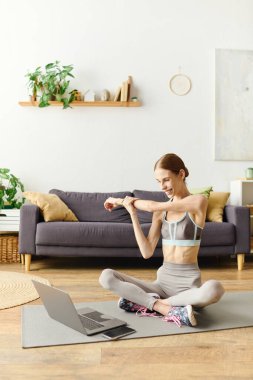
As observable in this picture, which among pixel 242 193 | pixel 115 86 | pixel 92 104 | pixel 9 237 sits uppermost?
pixel 115 86

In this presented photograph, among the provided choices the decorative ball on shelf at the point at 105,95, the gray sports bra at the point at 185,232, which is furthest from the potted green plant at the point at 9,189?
the gray sports bra at the point at 185,232

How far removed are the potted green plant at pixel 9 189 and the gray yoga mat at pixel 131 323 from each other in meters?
2.21

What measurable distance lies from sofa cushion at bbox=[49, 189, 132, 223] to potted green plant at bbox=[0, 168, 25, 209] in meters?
0.42

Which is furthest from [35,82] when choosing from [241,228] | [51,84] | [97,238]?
[241,228]

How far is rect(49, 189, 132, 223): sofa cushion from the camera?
4.51m

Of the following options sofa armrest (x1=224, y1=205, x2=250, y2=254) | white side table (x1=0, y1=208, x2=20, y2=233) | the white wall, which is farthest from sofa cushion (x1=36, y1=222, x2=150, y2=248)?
the white wall

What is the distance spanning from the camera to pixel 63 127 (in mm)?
4941

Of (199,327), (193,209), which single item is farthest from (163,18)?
(199,327)

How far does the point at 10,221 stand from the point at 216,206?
1.95 metres

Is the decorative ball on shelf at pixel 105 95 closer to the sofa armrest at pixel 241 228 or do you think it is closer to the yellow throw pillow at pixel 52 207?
the yellow throw pillow at pixel 52 207

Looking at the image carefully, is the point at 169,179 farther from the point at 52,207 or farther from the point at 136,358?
the point at 52,207

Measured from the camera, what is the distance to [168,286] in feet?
7.86

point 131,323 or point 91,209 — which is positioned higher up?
point 91,209

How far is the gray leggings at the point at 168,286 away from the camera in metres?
Result: 2.22
